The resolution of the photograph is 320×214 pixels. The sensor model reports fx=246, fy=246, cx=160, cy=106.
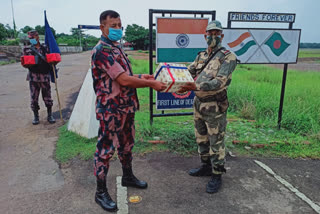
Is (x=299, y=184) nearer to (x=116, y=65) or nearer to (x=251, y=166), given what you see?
(x=251, y=166)

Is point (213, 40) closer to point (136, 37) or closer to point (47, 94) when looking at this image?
point (47, 94)

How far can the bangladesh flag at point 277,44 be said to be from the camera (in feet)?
15.0

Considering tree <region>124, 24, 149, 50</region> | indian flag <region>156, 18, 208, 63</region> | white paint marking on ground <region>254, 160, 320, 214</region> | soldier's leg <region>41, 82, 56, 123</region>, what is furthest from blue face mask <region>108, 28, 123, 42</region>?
tree <region>124, 24, 149, 50</region>

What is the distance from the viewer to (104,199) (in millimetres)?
2590

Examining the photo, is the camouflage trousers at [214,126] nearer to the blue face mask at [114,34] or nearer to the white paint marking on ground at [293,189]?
the white paint marking on ground at [293,189]

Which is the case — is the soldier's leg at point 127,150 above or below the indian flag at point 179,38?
below

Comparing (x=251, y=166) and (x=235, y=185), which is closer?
(x=235, y=185)

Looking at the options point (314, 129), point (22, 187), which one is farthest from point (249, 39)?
point (22, 187)

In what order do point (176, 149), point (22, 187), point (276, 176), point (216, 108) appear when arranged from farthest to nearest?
point (176, 149), point (276, 176), point (22, 187), point (216, 108)

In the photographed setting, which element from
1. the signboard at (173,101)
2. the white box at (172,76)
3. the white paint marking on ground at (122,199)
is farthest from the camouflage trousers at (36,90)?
the white box at (172,76)

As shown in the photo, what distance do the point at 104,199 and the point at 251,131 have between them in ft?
10.9

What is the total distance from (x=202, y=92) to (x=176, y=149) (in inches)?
60.1

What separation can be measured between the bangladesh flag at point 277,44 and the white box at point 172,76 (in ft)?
8.97

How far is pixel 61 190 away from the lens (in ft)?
9.57
